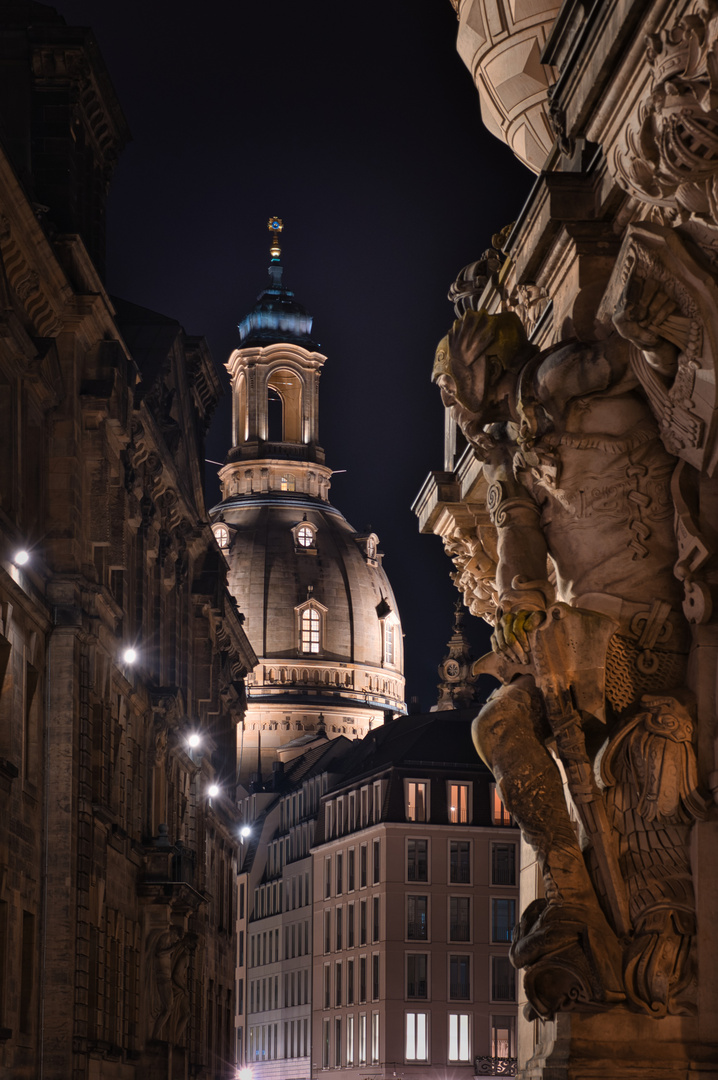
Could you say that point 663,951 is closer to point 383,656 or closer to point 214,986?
point 214,986

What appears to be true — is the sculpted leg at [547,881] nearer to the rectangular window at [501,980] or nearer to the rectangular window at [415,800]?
the rectangular window at [501,980]

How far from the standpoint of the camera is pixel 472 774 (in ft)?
387

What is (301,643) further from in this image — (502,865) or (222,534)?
(502,865)

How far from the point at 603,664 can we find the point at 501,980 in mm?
103276

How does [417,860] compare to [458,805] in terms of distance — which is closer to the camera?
[417,860]

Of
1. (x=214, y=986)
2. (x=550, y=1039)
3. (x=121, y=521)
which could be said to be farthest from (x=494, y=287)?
(x=214, y=986)

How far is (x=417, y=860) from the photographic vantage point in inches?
4530

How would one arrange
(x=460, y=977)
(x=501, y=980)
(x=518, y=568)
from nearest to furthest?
(x=518, y=568), (x=501, y=980), (x=460, y=977)

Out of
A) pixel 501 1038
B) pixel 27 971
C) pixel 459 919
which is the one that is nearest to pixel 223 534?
pixel 459 919

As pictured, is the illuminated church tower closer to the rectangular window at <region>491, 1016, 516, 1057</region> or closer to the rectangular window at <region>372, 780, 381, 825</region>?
the rectangular window at <region>372, 780, 381, 825</region>

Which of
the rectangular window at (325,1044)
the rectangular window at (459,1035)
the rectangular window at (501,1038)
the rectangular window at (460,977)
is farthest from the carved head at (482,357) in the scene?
the rectangular window at (325,1044)

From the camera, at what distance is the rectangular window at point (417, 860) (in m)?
115

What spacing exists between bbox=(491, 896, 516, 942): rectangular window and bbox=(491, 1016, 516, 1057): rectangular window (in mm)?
4711

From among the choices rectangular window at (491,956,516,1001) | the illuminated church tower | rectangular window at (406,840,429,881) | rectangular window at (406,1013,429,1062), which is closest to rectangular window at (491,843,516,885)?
rectangular window at (406,840,429,881)
